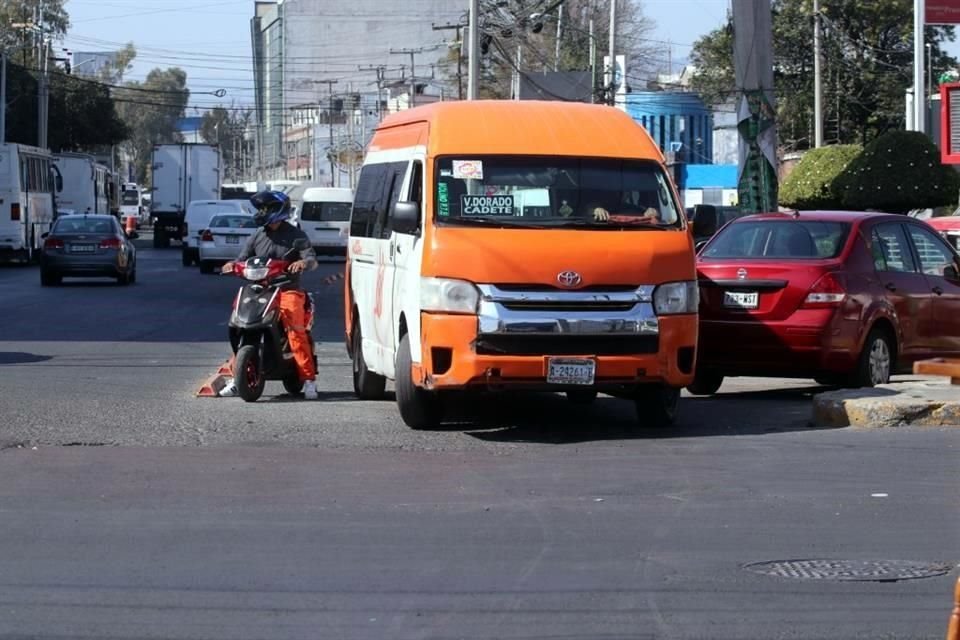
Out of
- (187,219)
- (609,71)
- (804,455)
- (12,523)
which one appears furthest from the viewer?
(609,71)

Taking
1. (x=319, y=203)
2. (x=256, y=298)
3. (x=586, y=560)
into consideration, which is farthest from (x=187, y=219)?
(x=586, y=560)

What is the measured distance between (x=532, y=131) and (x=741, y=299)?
2882 mm

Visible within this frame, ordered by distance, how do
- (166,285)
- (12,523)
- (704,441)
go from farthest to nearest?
(166,285), (704,441), (12,523)

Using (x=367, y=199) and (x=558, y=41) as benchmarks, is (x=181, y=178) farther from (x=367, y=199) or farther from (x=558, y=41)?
(x=367, y=199)

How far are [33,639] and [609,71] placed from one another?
170 feet

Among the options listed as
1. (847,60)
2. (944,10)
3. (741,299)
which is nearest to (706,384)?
(741,299)

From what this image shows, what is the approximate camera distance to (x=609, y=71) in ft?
186

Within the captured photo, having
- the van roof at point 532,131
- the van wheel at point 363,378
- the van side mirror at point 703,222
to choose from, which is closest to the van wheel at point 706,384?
the van side mirror at point 703,222

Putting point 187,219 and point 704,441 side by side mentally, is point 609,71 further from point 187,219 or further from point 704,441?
point 704,441

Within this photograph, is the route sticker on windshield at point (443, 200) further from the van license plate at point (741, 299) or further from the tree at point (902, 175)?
the tree at point (902, 175)

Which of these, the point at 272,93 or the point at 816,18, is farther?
the point at 272,93

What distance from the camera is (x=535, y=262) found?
1116cm

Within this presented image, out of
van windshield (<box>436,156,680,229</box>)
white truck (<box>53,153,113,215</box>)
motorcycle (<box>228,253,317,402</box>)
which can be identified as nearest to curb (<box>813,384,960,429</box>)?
van windshield (<box>436,156,680,229</box>)

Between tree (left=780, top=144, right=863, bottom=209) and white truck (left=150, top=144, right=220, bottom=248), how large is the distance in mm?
24494
